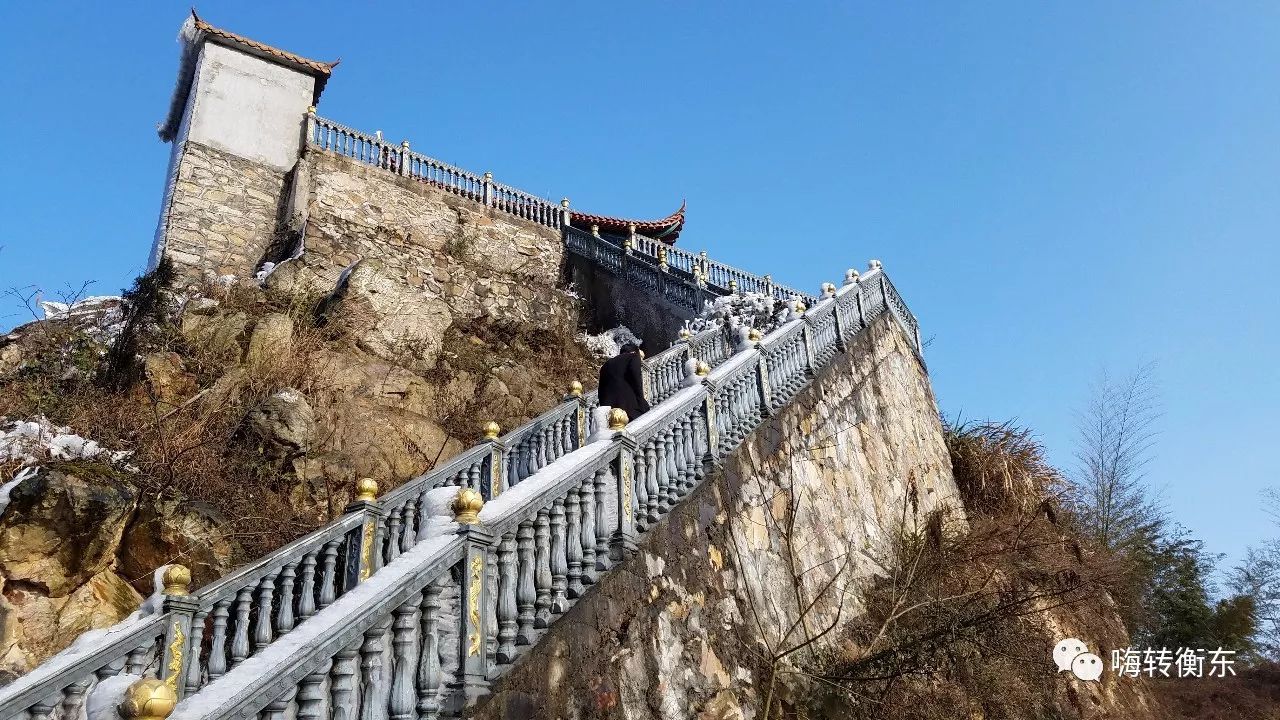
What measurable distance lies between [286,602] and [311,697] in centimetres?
275

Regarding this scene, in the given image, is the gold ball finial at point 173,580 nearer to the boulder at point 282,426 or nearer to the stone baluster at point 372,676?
the stone baluster at point 372,676

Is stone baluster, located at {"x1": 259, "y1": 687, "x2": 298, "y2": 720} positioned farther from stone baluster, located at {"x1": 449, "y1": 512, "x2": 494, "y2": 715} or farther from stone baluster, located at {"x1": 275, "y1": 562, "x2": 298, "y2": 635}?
stone baluster, located at {"x1": 275, "y1": 562, "x2": 298, "y2": 635}

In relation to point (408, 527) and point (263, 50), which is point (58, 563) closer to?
point (408, 527)

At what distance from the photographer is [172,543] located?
7.73 m

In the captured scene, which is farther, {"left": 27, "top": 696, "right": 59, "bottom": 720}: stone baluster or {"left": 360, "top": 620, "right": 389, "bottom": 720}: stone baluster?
{"left": 27, "top": 696, "right": 59, "bottom": 720}: stone baluster

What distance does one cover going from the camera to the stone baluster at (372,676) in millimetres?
3240

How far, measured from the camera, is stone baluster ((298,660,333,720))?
300cm

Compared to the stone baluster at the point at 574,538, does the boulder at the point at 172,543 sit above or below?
above

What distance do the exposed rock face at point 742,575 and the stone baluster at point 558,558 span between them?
10 cm

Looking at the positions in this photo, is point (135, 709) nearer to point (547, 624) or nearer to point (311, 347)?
point (547, 624)

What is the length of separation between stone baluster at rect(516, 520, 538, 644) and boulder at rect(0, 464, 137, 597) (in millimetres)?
5179

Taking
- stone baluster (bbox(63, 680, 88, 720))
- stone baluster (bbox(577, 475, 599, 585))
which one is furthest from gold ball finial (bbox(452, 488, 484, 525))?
stone baluster (bbox(63, 680, 88, 720))

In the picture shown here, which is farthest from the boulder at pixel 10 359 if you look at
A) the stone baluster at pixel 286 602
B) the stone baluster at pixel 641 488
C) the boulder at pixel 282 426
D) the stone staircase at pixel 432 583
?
the stone baluster at pixel 641 488

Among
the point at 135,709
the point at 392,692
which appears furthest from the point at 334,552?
the point at 135,709
